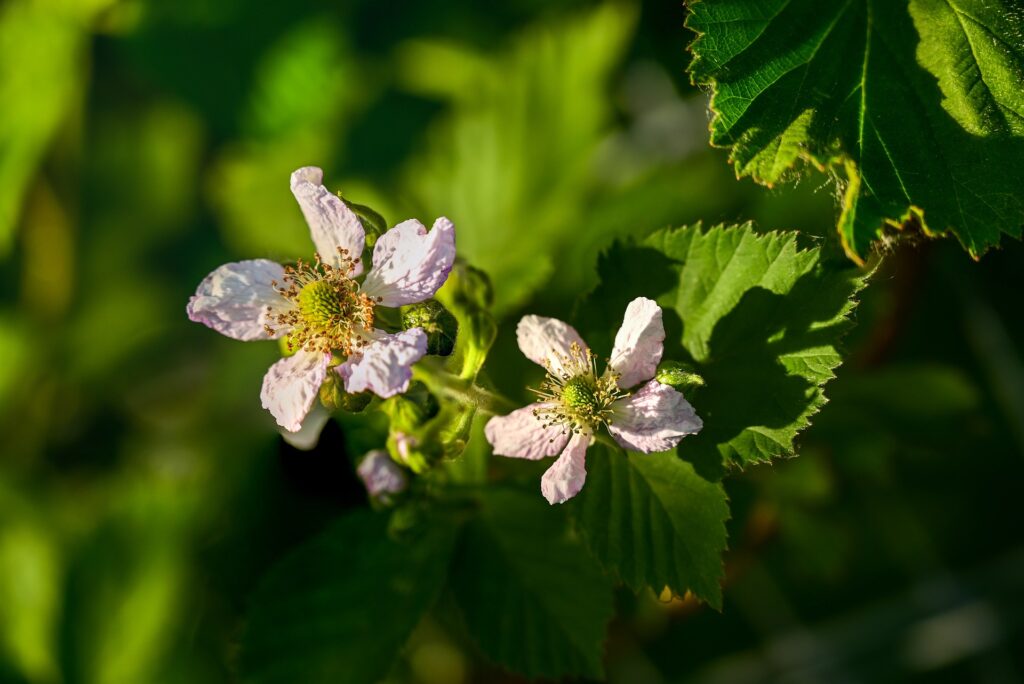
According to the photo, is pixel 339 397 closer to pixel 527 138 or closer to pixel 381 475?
pixel 381 475

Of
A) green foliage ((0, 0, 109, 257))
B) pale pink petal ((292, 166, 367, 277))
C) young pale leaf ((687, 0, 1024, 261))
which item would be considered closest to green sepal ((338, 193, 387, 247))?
pale pink petal ((292, 166, 367, 277))

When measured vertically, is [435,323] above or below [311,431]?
above

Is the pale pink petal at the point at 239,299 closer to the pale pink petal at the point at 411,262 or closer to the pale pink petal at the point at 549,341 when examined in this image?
the pale pink petal at the point at 411,262

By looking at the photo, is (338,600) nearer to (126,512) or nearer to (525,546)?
(525,546)

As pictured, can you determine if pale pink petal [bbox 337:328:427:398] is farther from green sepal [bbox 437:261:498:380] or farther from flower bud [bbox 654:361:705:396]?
flower bud [bbox 654:361:705:396]

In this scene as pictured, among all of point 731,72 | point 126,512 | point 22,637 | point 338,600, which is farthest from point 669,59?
point 22,637

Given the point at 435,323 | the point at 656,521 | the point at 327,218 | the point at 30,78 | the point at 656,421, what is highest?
the point at 30,78

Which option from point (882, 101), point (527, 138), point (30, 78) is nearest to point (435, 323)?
point (882, 101)

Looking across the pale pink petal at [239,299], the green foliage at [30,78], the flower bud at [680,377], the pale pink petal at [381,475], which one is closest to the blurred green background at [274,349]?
the green foliage at [30,78]
